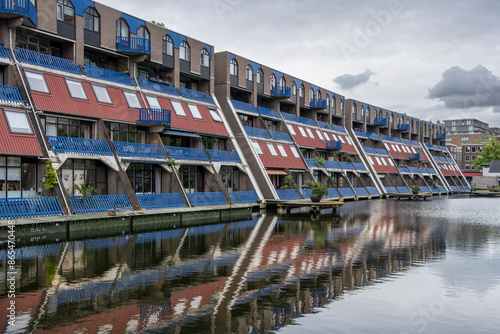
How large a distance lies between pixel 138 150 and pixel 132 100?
491 centimetres

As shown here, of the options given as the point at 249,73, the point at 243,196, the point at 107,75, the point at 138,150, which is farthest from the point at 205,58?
the point at 138,150

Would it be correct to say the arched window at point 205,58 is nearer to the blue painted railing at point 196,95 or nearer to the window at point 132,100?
the blue painted railing at point 196,95

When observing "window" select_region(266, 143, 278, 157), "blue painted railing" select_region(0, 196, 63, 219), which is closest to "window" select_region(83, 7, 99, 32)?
"blue painted railing" select_region(0, 196, 63, 219)

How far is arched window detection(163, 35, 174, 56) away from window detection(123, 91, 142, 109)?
667 cm

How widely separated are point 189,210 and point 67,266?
15.1 metres

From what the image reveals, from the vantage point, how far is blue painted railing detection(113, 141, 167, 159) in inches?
1205

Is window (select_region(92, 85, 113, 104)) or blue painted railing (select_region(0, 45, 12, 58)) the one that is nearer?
blue painted railing (select_region(0, 45, 12, 58))

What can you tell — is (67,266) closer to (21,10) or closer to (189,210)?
(189,210)

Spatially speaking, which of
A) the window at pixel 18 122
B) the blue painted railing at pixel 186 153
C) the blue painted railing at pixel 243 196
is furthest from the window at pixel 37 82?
the blue painted railing at pixel 243 196

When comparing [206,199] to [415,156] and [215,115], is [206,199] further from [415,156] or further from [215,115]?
[415,156]

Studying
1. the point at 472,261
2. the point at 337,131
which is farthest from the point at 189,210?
the point at 337,131

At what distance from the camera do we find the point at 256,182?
42719 mm

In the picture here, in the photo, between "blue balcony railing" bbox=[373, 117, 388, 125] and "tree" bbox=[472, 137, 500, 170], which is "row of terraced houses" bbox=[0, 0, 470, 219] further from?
"tree" bbox=[472, 137, 500, 170]

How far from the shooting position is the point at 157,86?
37812 mm
